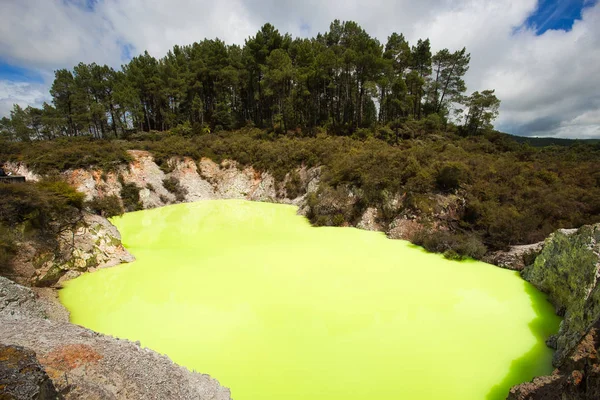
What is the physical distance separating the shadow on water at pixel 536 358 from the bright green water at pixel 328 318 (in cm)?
3

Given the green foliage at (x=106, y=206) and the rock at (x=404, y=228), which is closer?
the rock at (x=404, y=228)

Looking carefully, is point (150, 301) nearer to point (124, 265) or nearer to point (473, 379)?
point (124, 265)

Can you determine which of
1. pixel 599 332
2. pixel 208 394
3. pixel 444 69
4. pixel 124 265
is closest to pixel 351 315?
pixel 208 394

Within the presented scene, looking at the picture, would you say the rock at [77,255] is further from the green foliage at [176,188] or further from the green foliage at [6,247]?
the green foliage at [176,188]

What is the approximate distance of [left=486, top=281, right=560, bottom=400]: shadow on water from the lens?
14.4ft

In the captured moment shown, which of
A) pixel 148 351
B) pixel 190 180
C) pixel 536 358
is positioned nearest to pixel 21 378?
pixel 148 351

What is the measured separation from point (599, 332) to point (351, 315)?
4.04 metres

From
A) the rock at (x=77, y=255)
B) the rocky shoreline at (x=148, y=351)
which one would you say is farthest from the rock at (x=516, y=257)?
the rock at (x=77, y=255)

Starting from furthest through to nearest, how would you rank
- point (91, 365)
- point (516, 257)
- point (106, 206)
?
point (106, 206), point (516, 257), point (91, 365)

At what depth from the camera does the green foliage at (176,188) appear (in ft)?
71.8

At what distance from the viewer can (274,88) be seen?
34.7 metres

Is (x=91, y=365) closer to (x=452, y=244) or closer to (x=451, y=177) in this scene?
(x=452, y=244)

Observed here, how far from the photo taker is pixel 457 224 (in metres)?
11.8

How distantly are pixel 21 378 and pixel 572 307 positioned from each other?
29.0ft
